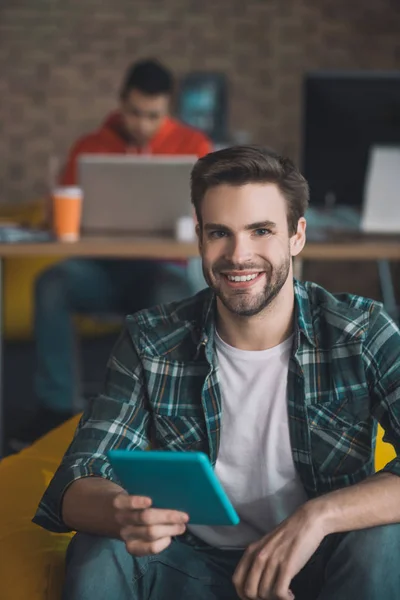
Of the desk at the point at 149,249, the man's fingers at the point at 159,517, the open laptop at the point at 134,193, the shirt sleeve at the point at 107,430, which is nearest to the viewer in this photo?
the man's fingers at the point at 159,517

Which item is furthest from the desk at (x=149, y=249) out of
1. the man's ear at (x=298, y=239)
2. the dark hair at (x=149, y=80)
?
the man's ear at (x=298, y=239)

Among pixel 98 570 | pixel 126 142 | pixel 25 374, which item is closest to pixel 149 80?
pixel 126 142

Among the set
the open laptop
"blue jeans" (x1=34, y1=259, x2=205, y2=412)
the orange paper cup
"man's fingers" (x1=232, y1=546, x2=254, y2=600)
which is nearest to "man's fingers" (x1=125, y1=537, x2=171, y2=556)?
"man's fingers" (x1=232, y1=546, x2=254, y2=600)

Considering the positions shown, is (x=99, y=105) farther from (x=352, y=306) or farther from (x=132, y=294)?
(x=352, y=306)

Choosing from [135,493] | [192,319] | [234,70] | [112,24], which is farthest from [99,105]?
[135,493]

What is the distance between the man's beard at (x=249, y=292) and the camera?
60.8 inches

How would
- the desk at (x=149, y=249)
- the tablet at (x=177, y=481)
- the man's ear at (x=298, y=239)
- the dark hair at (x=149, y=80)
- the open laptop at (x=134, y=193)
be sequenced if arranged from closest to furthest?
the tablet at (x=177, y=481) → the man's ear at (x=298, y=239) → the desk at (x=149, y=249) → the open laptop at (x=134, y=193) → the dark hair at (x=149, y=80)

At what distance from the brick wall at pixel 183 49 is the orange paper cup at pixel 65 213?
109 inches

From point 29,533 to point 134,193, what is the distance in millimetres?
1556

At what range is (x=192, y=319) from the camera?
66.5 inches

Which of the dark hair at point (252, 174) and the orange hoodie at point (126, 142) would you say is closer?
the dark hair at point (252, 174)

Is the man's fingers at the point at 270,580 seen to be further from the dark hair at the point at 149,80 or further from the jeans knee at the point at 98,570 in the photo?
the dark hair at the point at 149,80

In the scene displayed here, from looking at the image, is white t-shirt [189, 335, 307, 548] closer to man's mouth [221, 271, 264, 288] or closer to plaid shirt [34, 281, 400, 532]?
plaid shirt [34, 281, 400, 532]

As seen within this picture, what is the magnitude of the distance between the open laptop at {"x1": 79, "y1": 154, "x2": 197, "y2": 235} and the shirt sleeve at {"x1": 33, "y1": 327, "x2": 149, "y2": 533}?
1.42 metres
